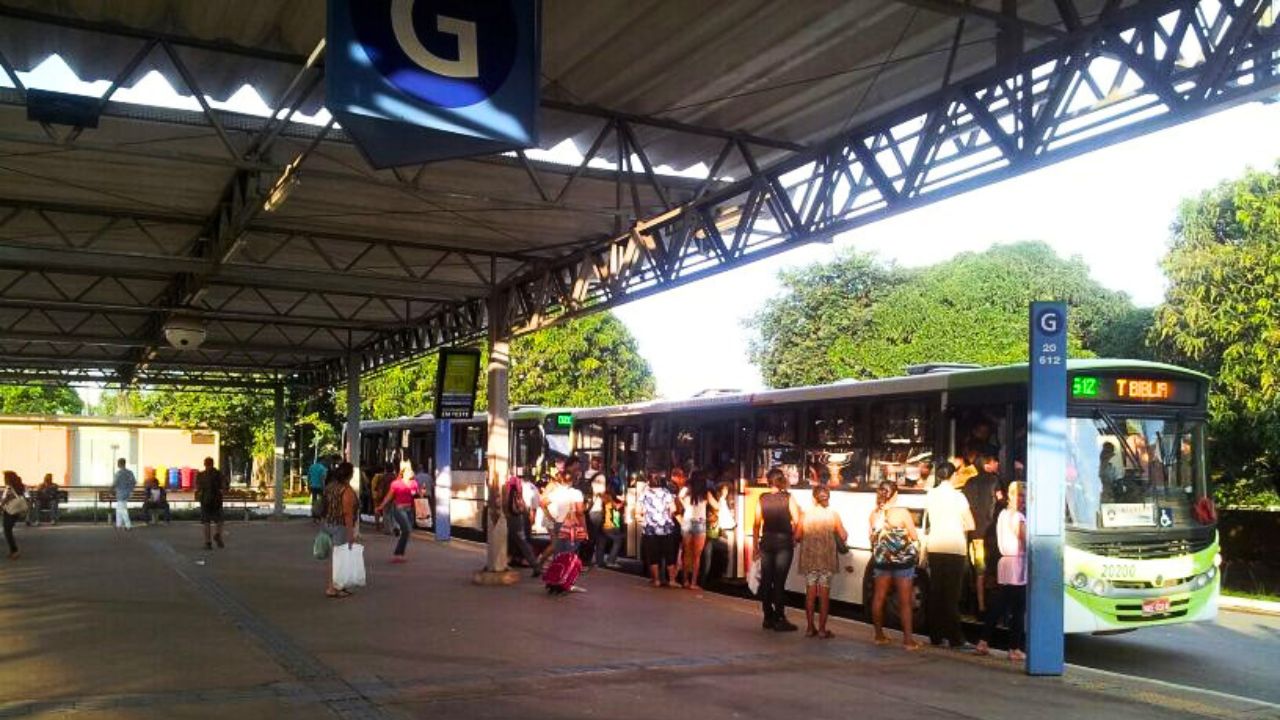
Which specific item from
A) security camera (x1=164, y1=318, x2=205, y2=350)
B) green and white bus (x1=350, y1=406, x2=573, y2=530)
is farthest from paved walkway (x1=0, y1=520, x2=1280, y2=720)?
green and white bus (x1=350, y1=406, x2=573, y2=530)

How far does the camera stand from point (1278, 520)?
18.8 m

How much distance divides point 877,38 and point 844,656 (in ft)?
18.4

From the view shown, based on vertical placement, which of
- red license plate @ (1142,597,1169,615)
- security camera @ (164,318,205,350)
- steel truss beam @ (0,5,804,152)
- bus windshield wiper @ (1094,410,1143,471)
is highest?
steel truss beam @ (0,5,804,152)

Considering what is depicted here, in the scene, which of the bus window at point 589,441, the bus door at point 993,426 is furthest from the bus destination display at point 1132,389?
the bus window at point 589,441

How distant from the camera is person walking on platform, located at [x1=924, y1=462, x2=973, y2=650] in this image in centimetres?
1070

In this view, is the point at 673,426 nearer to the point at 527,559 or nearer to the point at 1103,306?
the point at 527,559

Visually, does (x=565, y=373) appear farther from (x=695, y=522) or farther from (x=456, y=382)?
(x=695, y=522)

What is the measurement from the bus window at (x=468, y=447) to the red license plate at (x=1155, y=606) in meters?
16.6

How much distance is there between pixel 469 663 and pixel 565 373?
126 ft

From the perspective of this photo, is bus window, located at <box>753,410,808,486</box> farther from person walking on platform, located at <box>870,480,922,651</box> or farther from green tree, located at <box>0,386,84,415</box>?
green tree, located at <box>0,386,84,415</box>

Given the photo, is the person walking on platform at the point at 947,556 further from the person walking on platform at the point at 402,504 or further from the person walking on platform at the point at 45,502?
the person walking on platform at the point at 45,502

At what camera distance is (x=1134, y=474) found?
36.5 feet

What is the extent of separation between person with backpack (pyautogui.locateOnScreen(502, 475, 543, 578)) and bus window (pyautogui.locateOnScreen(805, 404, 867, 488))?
4.43 m

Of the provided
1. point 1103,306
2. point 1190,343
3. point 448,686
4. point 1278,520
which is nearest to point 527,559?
point 448,686
